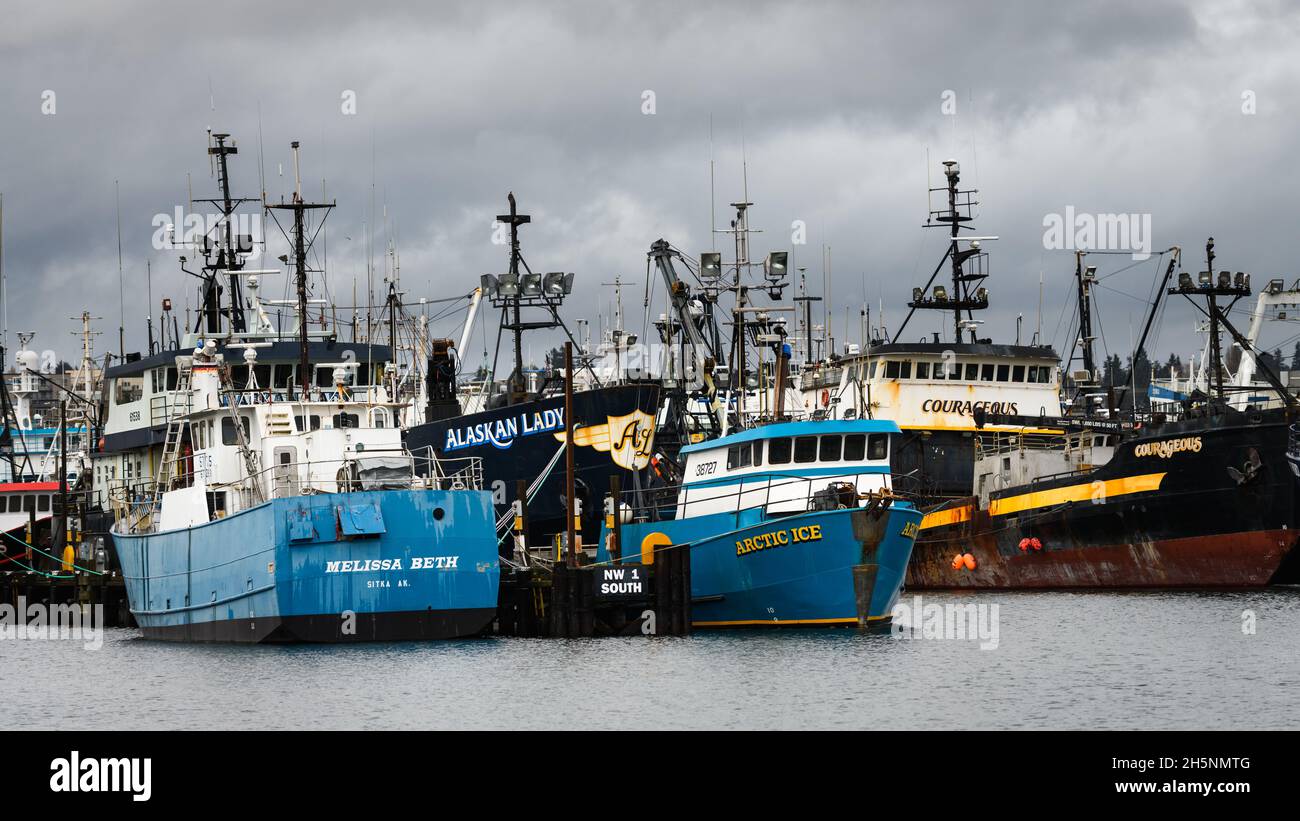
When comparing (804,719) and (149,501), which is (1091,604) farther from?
(149,501)

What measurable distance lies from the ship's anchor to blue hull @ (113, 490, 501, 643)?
914 inches

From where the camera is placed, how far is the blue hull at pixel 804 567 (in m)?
38.8

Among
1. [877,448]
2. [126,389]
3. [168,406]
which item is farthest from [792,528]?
[126,389]

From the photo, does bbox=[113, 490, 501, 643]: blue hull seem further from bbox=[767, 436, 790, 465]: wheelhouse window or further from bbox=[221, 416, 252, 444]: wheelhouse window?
bbox=[767, 436, 790, 465]: wheelhouse window

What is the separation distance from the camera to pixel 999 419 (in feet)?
209

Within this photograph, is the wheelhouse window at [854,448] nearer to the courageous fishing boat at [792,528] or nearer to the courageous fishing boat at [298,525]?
the courageous fishing boat at [792,528]

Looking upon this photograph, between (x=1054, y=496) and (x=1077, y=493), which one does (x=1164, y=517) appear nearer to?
(x=1077, y=493)

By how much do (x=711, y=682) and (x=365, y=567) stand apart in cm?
854

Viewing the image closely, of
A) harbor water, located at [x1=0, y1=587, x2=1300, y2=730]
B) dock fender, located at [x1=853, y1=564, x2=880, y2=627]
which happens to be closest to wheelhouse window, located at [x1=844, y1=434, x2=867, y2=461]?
dock fender, located at [x1=853, y1=564, x2=880, y2=627]

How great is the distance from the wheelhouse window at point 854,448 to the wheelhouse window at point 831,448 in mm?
162

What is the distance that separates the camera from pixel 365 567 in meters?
36.5

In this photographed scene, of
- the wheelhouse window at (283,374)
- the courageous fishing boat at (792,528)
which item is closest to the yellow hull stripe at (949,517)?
the courageous fishing boat at (792,528)
